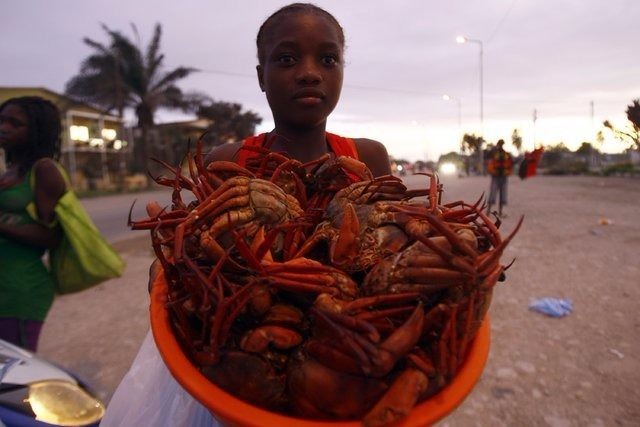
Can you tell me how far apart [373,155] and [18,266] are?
223cm

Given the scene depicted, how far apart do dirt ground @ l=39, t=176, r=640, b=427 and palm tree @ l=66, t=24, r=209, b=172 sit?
2319cm

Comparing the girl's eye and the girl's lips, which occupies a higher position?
the girl's eye

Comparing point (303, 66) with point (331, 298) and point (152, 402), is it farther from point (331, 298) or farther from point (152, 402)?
point (152, 402)

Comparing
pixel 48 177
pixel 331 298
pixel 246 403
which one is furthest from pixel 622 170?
pixel 246 403

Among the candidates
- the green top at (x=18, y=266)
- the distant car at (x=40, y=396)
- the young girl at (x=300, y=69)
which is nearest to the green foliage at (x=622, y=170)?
the young girl at (x=300, y=69)

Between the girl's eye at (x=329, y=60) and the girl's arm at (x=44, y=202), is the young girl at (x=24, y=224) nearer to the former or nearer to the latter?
the girl's arm at (x=44, y=202)

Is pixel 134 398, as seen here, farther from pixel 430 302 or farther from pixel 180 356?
pixel 430 302

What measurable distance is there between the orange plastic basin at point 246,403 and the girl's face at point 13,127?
2.42 m

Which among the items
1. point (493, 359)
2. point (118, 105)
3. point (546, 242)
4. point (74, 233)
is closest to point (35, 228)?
point (74, 233)

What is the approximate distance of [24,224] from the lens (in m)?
2.77

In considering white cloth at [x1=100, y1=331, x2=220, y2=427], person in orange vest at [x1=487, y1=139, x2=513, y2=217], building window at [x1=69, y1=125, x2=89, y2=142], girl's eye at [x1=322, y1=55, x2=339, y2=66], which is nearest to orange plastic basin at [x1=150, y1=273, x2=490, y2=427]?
white cloth at [x1=100, y1=331, x2=220, y2=427]

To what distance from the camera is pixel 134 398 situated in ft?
5.24

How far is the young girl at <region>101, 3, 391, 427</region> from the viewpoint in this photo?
152cm

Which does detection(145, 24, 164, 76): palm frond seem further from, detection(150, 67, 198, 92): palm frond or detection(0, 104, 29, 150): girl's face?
detection(0, 104, 29, 150): girl's face
